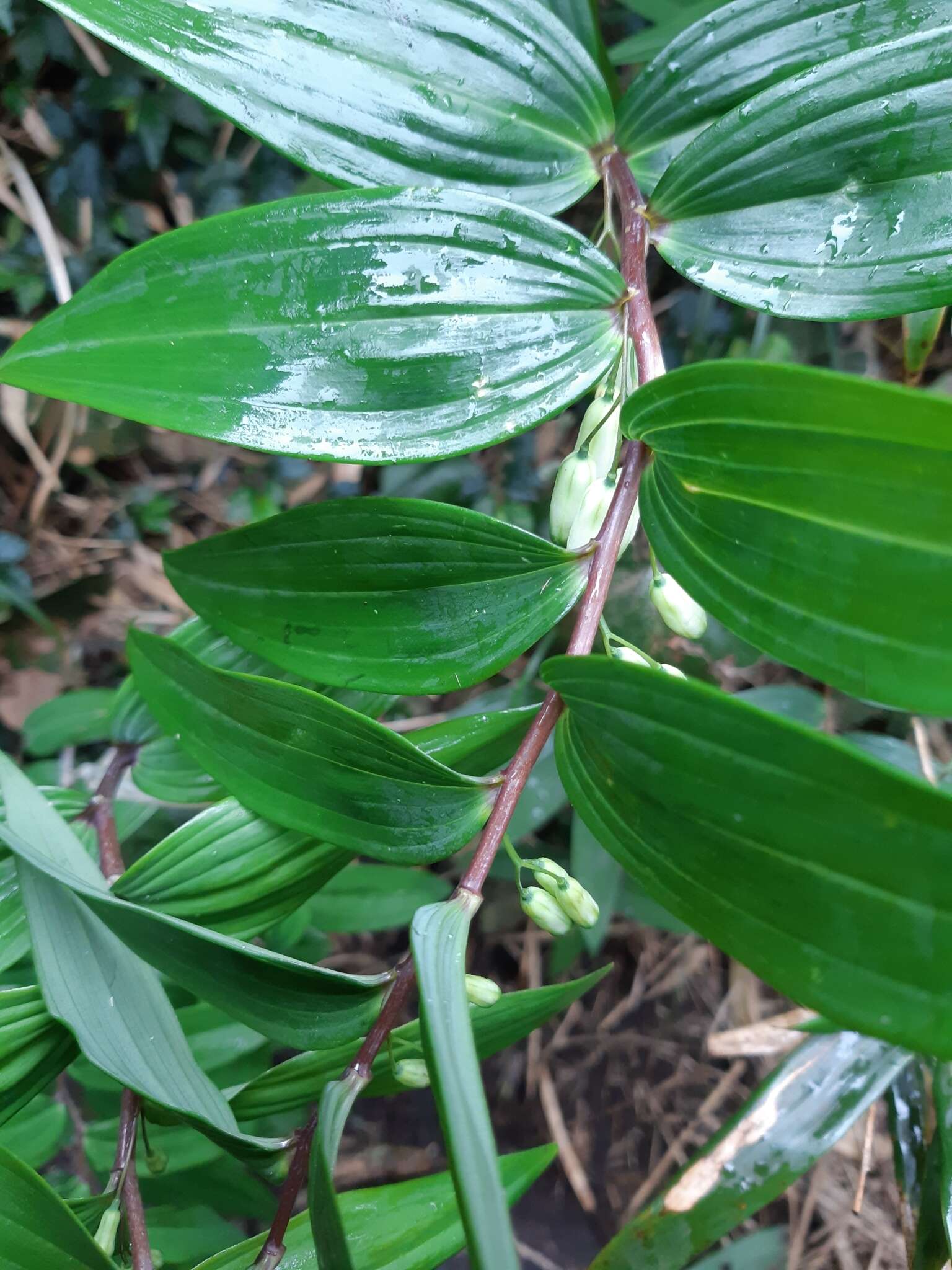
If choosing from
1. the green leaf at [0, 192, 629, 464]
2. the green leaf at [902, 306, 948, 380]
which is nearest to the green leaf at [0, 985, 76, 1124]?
the green leaf at [0, 192, 629, 464]

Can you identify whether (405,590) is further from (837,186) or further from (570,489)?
(837,186)

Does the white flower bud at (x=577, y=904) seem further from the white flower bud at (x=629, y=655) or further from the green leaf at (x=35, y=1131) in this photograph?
the green leaf at (x=35, y=1131)

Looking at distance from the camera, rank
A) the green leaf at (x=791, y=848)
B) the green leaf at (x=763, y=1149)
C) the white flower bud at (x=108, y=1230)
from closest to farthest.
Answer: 1. the green leaf at (x=791, y=848)
2. the white flower bud at (x=108, y=1230)
3. the green leaf at (x=763, y=1149)

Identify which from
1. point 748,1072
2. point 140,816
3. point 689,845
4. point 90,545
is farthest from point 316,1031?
point 748,1072

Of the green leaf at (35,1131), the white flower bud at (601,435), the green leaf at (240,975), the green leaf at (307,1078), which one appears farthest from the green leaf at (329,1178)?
the green leaf at (35,1131)

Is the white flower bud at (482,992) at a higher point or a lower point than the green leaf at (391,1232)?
higher
